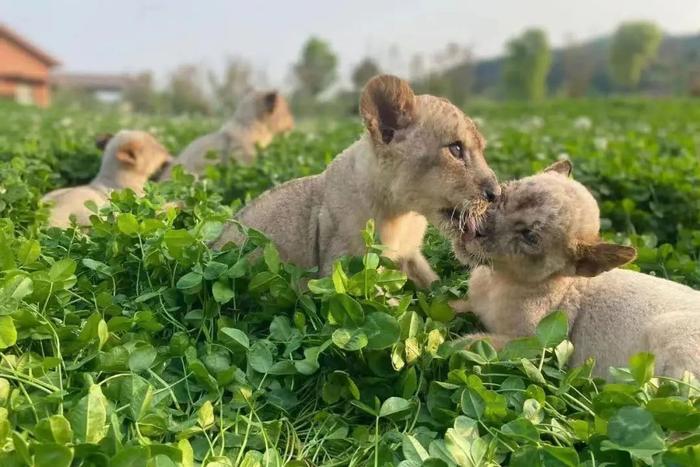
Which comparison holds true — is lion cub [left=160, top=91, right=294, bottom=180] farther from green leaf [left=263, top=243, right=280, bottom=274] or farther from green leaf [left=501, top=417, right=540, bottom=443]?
green leaf [left=501, top=417, right=540, bottom=443]

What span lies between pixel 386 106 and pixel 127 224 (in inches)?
60.8

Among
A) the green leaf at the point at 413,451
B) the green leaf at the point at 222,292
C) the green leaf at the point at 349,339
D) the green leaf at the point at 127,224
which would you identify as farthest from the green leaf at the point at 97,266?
the green leaf at the point at 413,451

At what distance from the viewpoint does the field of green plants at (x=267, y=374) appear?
93.1 inches

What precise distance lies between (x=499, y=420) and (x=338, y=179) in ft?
6.96

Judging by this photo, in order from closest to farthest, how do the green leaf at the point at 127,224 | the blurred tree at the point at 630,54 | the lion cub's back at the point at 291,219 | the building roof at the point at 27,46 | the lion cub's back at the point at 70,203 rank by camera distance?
the green leaf at the point at 127,224
the lion cub's back at the point at 291,219
the lion cub's back at the point at 70,203
the building roof at the point at 27,46
the blurred tree at the point at 630,54

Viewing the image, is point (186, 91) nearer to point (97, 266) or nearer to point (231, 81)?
point (231, 81)

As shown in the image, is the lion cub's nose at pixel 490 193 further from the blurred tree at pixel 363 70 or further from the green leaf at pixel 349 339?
the blurred tree at pixel 363 70

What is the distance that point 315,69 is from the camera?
50.8 m

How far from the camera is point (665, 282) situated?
155 inches

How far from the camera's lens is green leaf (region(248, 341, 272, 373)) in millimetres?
2932

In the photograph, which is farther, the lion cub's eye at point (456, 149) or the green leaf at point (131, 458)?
the lion cub's eye at point (456, 149)

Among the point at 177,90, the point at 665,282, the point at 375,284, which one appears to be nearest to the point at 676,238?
the point at 665,282

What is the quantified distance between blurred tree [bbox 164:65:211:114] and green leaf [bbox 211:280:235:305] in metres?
44.9

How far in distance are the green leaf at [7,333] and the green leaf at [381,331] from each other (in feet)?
4.31
